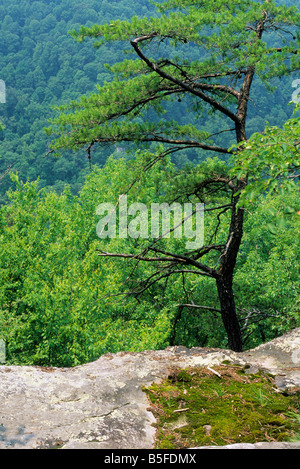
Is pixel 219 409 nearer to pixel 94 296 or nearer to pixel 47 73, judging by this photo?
pixel 94 296

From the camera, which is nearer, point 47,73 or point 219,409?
point 219,409

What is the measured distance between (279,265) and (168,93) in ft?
32.5

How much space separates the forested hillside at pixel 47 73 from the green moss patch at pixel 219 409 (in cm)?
3659

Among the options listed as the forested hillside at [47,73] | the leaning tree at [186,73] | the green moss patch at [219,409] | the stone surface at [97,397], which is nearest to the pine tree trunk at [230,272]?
the leaning tree at [186,73]

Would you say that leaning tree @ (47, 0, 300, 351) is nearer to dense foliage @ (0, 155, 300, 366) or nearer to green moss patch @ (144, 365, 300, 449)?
dense foliage @ (0, 155, 300, 366)

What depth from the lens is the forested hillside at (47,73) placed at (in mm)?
61188

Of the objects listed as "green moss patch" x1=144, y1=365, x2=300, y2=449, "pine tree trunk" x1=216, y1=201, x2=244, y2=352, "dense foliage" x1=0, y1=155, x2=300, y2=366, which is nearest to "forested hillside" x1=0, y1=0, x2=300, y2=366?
"dense foliage" x1=0, y1=155, x2=300, y2=366

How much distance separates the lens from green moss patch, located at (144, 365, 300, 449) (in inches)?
143

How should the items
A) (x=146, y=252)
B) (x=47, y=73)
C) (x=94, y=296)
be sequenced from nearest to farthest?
(x=146, y=252), (x=94, y=296), (x=47, y=73)

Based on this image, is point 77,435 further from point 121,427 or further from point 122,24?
point 122,24

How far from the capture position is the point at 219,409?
4.03 meters

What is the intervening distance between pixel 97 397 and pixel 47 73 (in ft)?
330

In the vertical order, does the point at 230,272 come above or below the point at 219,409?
above

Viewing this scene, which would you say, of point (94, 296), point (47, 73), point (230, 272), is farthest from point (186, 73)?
point (47, 73)
